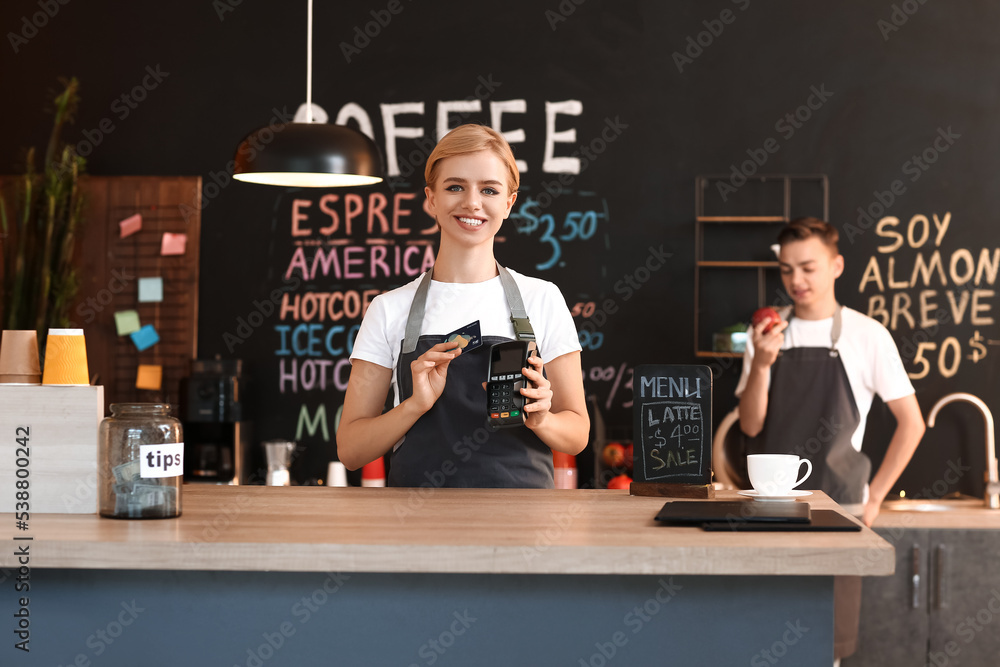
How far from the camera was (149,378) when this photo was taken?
460 cm

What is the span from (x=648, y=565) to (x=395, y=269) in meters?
3.34

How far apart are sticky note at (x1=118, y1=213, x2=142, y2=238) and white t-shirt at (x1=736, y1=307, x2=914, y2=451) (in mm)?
2790

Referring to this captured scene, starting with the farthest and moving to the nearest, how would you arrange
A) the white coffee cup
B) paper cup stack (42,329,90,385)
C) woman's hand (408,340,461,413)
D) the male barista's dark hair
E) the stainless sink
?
the stainless sink
the male barista's dark hair
woman's hand (408,340,461,413)
the white coffee cup
paper cup stack (42,329,90,385)

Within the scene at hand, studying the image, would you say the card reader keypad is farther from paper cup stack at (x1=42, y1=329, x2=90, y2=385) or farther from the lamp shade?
the lamp shade

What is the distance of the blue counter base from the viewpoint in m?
1.56

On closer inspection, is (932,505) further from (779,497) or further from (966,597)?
(779,497)

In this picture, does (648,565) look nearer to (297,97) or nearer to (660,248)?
(660,248)

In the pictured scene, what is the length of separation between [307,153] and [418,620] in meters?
1.60

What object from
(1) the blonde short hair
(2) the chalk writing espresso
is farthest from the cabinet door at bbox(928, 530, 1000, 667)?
(1) the blonde short hair

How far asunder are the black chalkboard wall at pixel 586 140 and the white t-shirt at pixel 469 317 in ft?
7.26

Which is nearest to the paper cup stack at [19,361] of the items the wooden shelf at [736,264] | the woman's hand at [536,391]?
the woman's hand at [536,391]

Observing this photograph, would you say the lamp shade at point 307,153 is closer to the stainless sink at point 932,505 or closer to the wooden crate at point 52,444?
the wooden crate at point 52,444

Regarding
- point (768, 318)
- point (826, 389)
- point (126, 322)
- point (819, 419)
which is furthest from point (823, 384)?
point (126, 322)

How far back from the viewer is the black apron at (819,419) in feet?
12.1
